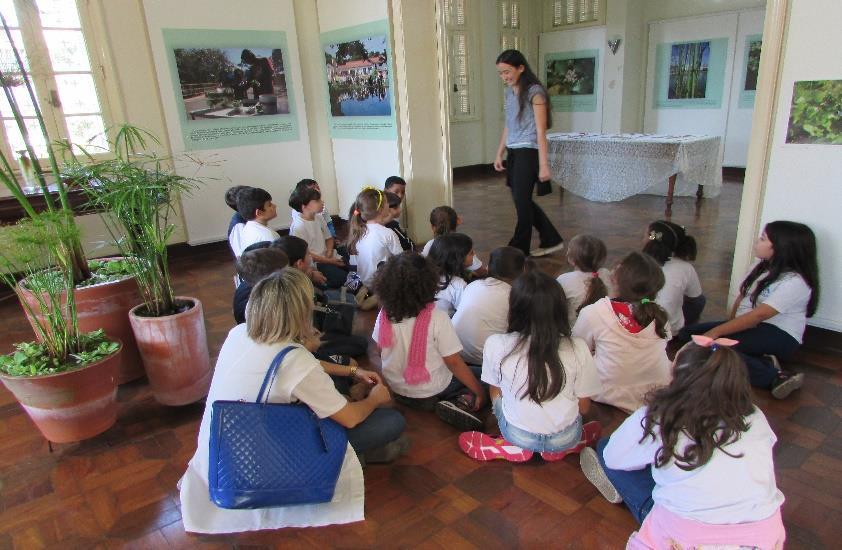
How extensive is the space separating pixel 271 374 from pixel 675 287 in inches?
85.7

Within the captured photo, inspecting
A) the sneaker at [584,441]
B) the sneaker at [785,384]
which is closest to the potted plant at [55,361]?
the sneaker at [584,441]

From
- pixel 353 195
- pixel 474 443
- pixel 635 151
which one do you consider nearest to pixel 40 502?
pixel 474 443

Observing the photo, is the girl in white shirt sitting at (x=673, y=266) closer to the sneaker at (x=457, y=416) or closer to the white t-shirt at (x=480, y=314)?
the white t-shirt at (x=480, y=314)

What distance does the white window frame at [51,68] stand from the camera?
4301 millimetres

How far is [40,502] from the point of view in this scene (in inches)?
79.0

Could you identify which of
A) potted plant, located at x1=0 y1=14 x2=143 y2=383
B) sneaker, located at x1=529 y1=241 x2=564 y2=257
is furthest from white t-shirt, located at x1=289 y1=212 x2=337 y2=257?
sneaker, located at x1=529 y1=241 x2=564 y2=257

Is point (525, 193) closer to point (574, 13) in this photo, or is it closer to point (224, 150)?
point (224, 150)

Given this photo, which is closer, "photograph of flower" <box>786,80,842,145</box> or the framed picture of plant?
"photograph of flower" <box>786,80,842,145</box>

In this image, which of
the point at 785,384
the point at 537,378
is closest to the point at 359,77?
the point at 537,378

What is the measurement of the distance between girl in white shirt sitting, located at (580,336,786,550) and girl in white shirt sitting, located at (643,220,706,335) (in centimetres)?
154

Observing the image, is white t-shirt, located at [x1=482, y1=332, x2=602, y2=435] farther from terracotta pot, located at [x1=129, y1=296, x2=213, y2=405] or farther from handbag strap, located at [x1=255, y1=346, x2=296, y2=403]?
terracotta pot, located at [x1=129, y1=296, x2=213, y2=405]

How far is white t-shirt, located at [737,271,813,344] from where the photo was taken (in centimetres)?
250

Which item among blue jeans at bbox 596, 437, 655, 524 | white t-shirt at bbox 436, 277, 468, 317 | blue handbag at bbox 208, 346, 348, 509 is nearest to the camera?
blue handbag at bbox 208, 346, 348, 509

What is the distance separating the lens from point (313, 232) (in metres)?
3.75
